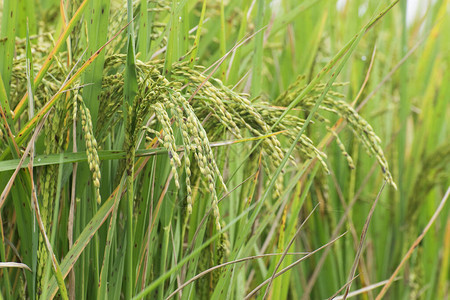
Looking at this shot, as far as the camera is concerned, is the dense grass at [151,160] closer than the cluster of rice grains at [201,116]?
No

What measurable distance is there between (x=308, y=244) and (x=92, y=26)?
2.91 feet

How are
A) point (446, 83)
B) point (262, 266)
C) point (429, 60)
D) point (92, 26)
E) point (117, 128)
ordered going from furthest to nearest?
1. point (429, 60)
2. point (446, 83)
3. point (262, 266)
4. point (117, 128)
5. point (92, 26)

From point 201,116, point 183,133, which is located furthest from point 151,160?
point 183,133

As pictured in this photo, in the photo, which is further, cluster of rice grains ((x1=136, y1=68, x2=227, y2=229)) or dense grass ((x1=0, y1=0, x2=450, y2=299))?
dense grass ((x1=0, y1=0, x2=450, y2=299))

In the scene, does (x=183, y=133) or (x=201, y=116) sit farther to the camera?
(x=201, y=116)

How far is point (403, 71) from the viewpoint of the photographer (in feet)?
5.65

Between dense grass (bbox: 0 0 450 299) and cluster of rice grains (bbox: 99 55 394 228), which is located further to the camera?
dense grass (bbox: 0 0 450 299)

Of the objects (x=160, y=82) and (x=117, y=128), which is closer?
(x=160, y=82)

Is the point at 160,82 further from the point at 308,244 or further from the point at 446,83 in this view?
the point at 446,83

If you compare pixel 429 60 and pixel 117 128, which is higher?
pixel 429 60

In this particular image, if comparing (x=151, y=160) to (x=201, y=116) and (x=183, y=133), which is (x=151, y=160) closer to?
(x=201, y=116)

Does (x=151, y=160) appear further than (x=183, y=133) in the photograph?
Yes

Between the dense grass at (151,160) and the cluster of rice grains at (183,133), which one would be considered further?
the dense grass at (151,160)

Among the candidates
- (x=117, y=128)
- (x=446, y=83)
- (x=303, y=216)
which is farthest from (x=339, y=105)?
(x=446, y=83)
